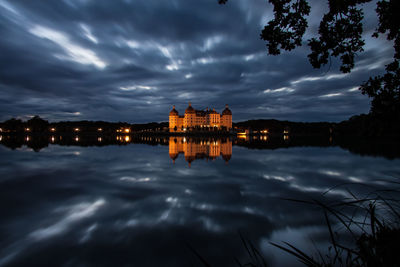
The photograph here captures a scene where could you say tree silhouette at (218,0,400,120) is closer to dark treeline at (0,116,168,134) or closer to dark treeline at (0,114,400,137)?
dark treeline at (0,114,400,137)

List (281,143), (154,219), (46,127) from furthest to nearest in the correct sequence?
(46,127)
(281,143)
(154,219)

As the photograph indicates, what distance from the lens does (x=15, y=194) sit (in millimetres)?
6699

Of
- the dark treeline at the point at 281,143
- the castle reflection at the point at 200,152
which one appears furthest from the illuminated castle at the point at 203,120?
the castle reflection at the point at 200,152

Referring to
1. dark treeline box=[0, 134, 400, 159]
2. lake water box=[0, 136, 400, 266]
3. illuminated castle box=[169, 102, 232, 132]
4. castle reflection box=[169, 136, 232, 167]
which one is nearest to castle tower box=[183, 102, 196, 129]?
illuminated castle box=[169, 102, 232, 132]

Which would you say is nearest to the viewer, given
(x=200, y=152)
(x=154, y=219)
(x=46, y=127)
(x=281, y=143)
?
(x=154, y=219)

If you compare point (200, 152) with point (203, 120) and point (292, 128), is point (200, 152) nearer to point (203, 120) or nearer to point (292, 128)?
point (203, 120)

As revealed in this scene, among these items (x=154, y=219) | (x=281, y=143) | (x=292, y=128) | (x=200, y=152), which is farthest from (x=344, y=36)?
(x=292, y=128)

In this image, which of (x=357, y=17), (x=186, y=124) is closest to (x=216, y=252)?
(x=357, y=17)

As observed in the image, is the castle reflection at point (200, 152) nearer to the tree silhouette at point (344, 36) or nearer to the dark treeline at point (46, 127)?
the tree silhouette at point (344, 36)

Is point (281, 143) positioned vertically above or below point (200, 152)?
above

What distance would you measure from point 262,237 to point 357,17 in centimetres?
608

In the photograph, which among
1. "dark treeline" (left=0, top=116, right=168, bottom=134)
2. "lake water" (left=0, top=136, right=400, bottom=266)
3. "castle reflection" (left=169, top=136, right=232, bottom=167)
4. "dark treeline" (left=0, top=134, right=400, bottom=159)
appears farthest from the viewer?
"dark treeline" (left=0, top=116, right=168, bottom=134)

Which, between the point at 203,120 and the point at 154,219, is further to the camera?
the point at 203,120

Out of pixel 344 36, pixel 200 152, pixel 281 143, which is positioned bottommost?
pixel 200 152
